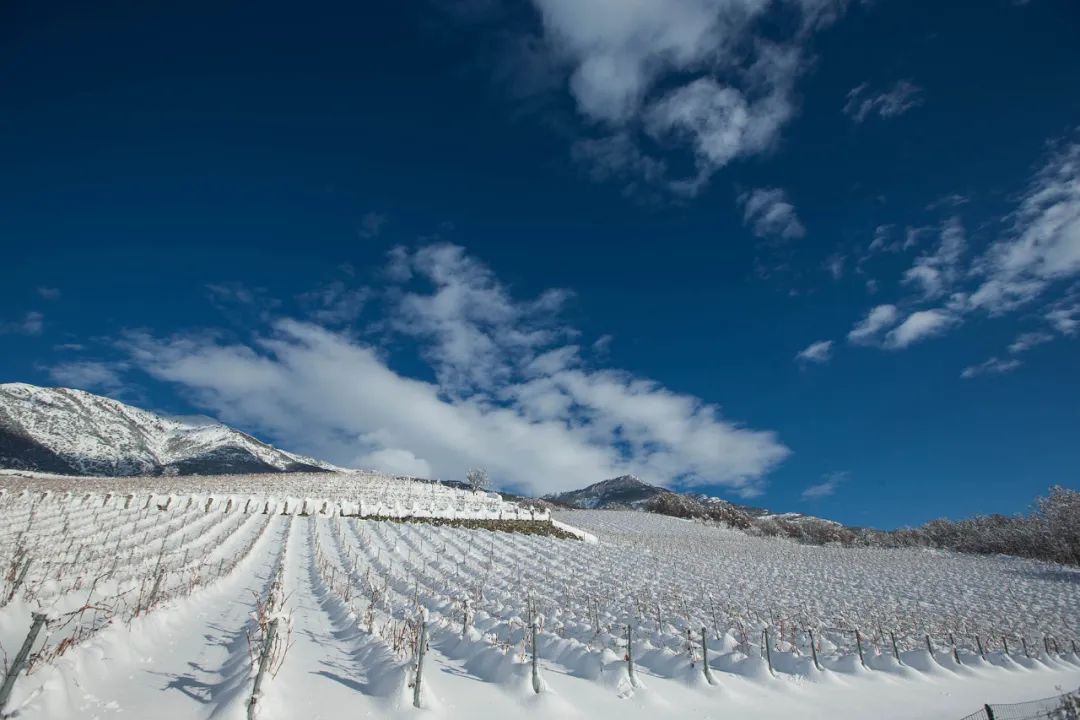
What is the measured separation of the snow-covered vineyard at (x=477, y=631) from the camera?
631cm

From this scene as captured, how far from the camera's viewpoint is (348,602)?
12734 millimetres

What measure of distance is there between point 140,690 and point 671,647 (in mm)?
9531

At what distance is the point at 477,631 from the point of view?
37.0ft

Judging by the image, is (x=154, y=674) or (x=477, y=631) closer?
(x=154, y=674)

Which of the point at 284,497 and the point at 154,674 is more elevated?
the point at 284,497

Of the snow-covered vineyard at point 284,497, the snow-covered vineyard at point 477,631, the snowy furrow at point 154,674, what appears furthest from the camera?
the snow-covered vineyard at point 284,497

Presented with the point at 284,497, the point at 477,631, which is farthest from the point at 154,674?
the point at 284,497

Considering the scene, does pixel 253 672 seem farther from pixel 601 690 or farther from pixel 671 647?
pixel 671 647

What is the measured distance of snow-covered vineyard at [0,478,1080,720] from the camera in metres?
6.31

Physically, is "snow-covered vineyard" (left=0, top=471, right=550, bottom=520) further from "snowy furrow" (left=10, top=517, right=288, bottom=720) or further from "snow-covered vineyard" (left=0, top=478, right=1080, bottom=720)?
"snowy furrow" (left=10, top=517, right=288, bottom=720)

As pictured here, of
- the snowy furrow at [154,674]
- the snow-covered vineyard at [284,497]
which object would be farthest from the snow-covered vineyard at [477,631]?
the snow-covered vineyard at [284,497]

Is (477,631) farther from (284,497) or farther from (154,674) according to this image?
(284,497)

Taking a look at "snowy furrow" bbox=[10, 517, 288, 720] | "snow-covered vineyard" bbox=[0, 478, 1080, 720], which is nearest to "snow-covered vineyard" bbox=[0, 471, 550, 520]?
"snow-covered vineyard" bbox=[0, 478, 1080, 720]

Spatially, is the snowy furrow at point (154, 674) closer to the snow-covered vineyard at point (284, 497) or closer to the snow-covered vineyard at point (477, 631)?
the snow-covered vineyard at point (477, 631)
